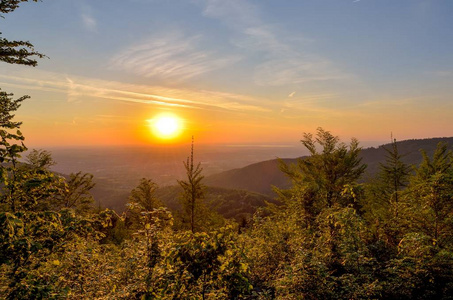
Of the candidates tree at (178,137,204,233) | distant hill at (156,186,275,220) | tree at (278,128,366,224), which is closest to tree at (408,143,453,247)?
tree at (278,128,366,224)

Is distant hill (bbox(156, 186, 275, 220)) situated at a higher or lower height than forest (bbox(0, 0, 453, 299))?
lower

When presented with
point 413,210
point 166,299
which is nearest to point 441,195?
point 413,210

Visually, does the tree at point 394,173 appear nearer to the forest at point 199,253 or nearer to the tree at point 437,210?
the forest at point 199,253

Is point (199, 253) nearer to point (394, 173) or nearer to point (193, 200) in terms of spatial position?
point (193, 200)

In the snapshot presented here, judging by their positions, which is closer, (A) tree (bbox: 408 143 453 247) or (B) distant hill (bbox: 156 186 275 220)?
(A) tree (bbox: 408 143 453 247)

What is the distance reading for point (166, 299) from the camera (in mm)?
4500

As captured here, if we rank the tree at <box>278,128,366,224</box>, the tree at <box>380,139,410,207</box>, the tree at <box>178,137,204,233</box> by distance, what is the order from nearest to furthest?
1. the tree at <box>278,128,366,224</box>
2. the tree at <box>178,137,204,233</box>
3. the tree at <box>380,139,410,207</box>

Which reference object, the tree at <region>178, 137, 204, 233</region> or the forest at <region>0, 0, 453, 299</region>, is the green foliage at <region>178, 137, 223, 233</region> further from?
the forest at <region>0, 0, 453, 299</region>

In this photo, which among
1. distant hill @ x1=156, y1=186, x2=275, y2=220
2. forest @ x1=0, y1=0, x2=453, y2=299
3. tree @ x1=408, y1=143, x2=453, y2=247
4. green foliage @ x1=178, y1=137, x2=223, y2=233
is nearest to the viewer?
forest @ x1=0, y1=0, x2=453, y2=299

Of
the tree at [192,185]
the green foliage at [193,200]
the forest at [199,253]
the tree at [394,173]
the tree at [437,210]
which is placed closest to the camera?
the forest at [199,253]

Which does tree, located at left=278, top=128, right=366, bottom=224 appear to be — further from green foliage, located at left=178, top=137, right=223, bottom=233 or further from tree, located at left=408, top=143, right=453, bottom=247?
green foliage, located at left=178, top=137, right=223, bottom=233

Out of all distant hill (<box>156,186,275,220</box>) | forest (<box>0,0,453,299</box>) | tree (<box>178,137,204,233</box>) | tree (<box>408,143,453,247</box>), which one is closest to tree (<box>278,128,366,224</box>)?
forest (<box>0,0,453,299</box>)

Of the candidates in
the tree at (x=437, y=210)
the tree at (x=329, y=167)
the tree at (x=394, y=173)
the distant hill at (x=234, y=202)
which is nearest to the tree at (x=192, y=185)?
the tree at (x=329, y=167)

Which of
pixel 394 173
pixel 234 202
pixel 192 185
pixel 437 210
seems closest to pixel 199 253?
pixel 437 210
